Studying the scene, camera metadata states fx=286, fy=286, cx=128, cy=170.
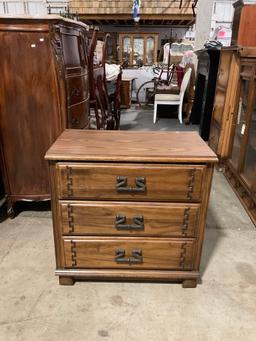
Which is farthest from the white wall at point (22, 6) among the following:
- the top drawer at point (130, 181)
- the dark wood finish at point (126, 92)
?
the top drawer at point (130, 181)

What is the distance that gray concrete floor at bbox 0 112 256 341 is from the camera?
3.85 feet

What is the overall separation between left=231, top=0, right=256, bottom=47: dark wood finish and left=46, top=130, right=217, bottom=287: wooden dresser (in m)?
1.72

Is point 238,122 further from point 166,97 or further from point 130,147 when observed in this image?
point 166,97

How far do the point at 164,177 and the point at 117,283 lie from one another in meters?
0.62

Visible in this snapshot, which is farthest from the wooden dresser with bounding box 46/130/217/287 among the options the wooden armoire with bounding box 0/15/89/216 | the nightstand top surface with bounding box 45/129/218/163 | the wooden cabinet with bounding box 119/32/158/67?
the wooden cabinet with bounding box 119/32/158/67

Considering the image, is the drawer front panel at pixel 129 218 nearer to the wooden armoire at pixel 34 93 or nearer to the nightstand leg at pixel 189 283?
the nightstand leg at pixel 189 283

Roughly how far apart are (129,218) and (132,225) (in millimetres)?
39

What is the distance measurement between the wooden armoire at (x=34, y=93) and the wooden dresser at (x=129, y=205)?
1.31 feet

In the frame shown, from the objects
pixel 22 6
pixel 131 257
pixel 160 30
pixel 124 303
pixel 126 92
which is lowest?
pixel 124 303

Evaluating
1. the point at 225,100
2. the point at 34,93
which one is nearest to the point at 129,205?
the point at 34,93

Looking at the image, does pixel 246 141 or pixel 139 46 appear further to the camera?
pixel 139 46

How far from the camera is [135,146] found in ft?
4.18

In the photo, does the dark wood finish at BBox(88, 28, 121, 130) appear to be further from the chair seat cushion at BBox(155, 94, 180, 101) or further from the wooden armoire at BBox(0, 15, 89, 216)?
the chair seat cushion at BBox(155, 94, 180, 101)

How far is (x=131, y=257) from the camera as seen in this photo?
1331 millimetres
